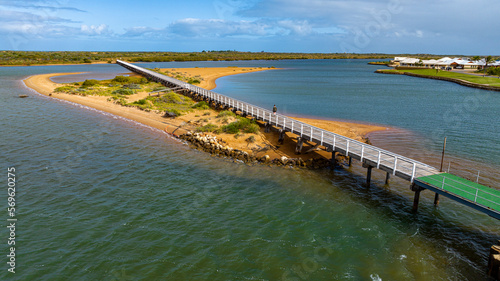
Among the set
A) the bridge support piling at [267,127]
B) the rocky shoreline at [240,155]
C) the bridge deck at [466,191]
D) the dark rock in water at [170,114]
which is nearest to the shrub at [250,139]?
the rocky shoreline at [240,155]

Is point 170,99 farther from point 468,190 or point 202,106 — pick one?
point 468,190

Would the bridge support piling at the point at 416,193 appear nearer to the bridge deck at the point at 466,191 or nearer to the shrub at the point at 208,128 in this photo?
the bridge deck at the point at 466,191

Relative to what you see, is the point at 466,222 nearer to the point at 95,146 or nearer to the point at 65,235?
the point at 65,235

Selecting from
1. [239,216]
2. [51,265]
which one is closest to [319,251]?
[239,216]

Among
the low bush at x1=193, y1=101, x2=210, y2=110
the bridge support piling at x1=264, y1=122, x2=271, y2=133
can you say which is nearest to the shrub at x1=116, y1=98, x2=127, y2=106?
the low bush at x1=193, y1=101, x2=210, y2=110

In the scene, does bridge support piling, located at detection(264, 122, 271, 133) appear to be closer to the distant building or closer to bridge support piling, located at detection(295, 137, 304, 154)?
bridge support piling, located at detection(295, 137, 304, 154)

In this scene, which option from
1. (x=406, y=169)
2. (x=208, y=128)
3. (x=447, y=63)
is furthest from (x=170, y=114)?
(x=447, y=63)
